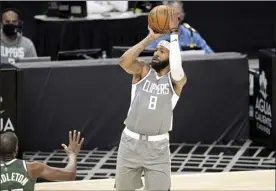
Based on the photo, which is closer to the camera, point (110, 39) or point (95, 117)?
point (95, 117)

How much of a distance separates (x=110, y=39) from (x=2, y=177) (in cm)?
784

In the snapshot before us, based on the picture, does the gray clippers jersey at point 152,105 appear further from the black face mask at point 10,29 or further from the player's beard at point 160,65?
the black face mask at point 10,29

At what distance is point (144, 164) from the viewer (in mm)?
7133

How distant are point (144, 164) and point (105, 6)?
7.75 metres

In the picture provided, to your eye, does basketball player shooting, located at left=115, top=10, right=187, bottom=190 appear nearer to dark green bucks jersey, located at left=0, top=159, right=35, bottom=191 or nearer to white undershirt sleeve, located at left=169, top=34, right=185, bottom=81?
white undershirt sleeve, located at left=169, top=34, right=185, bottom=81

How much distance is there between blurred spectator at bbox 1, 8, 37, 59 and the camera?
11.3 m

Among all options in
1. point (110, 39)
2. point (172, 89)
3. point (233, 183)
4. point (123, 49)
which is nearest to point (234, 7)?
point (110, 39)

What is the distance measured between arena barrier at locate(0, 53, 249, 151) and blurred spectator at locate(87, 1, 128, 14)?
432 centimetres

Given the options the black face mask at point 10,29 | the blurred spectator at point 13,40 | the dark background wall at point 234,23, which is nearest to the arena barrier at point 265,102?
the blurred spectator at point 13,40

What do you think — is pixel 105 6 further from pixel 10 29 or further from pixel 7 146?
pixel 7 146

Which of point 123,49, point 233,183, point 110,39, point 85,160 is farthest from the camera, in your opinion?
point 110,39

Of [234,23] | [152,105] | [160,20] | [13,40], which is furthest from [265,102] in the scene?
[234,23]

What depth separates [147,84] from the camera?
7.07m

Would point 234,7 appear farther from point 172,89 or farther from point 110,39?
point 172,89
